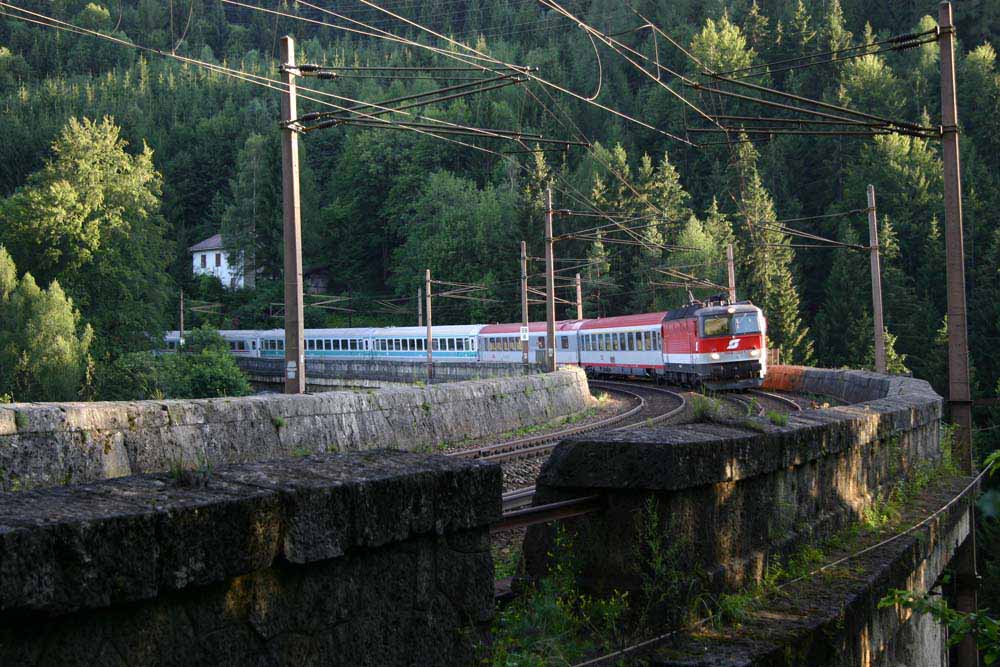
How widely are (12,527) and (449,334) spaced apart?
2007 inches

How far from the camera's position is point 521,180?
300 feet

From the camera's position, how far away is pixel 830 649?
15.8 feet

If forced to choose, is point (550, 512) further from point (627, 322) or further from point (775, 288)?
point (775, 288)

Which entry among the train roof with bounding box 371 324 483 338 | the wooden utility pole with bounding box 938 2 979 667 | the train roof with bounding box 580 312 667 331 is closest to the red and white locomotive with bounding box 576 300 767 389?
the train roof with bounding box 580 312 667 331

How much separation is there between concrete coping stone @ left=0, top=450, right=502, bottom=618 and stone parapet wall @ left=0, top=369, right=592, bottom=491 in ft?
1.25

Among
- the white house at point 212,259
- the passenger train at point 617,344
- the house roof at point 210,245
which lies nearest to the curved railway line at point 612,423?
the passenger train at point 617,344

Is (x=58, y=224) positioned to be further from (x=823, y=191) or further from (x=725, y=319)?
(x=823, y=191)

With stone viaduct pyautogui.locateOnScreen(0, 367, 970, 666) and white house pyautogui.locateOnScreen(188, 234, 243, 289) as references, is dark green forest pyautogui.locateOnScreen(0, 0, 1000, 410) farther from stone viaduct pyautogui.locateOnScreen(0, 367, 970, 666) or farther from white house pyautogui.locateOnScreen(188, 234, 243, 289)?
stone viaduct pyautogui.locateOnScreen(0, 367, 970, 666)

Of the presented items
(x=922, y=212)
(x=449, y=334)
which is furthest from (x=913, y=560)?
(x=922, y=212)

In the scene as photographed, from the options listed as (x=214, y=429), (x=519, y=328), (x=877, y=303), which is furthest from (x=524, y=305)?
(x=214, y=429)

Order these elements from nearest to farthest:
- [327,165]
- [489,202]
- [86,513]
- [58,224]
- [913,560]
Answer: [86,513]
[913,560]
[58,224]
[489,202]
[327,165]

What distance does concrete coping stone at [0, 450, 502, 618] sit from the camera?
2.35 metres

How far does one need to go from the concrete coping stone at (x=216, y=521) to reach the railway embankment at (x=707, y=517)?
1.11 metres

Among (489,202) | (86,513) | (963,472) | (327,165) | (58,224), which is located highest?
(327,165)
